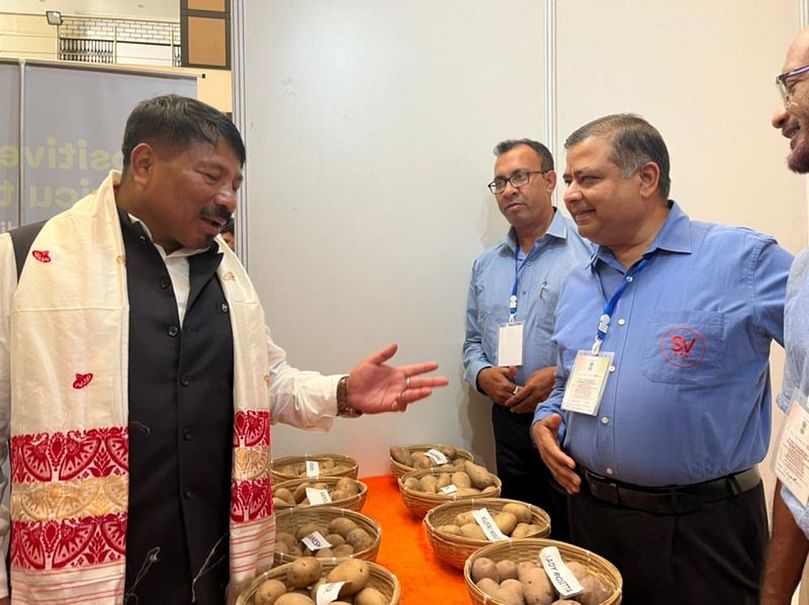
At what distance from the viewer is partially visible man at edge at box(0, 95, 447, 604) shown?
112 cm

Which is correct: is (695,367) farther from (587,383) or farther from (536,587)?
(536,587)

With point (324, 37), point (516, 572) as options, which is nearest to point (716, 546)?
point (516, 572)

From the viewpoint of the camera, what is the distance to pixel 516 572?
4.54 ft

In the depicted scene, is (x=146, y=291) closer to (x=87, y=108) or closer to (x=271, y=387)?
(x=271, y=387)

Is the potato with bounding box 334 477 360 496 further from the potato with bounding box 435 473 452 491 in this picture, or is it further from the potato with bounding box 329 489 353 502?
the potato with bounding box 435 473 452 491

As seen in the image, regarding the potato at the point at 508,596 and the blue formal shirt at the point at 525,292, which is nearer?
the potato at the point at 508,596

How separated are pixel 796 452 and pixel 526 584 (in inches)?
25.4

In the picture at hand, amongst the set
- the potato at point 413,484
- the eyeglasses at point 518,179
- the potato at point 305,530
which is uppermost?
the eyeglasses at point 518,179

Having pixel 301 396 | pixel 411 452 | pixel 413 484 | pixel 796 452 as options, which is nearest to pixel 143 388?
pixel 301 396

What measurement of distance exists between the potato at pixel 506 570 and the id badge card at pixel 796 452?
634 mm

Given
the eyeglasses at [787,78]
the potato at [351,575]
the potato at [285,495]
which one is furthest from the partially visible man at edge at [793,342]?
the potato at [285,495]

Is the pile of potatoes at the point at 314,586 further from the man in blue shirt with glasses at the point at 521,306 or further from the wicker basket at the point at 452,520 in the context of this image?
the man in blue shirt with glasses at the point at 521,306

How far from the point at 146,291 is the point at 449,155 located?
168cm

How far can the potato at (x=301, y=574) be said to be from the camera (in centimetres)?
131
